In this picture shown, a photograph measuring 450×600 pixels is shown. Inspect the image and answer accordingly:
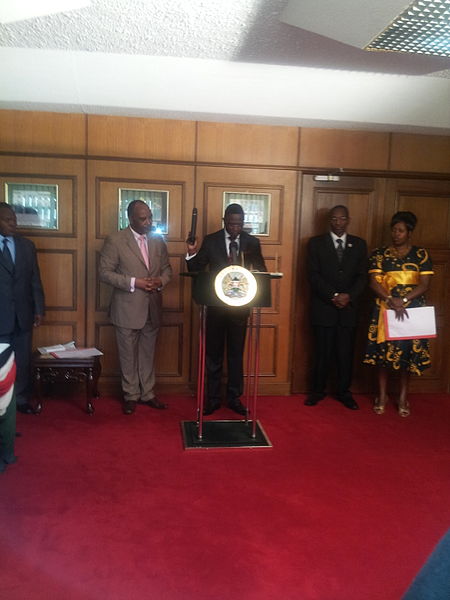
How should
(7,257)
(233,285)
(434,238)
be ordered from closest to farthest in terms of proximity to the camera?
(233,285) → (7,257) → (434,238)

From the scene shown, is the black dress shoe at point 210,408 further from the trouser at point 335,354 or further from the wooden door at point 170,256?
the trouser at point 335,354

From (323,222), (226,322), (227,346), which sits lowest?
(227,346)

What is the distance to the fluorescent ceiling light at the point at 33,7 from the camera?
2740 millimetres

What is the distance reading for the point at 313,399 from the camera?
4398mm

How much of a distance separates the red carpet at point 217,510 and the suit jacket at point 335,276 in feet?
3.00

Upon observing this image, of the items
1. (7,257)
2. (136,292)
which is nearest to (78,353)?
(136,292)

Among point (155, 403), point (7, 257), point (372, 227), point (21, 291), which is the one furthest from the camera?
point (372, 227)

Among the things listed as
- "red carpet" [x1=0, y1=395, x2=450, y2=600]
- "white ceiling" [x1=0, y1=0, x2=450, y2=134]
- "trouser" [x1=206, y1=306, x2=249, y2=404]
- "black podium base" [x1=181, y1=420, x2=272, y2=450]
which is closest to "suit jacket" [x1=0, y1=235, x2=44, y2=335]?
"red carpet" [x1=0, y1=395, x2=450, y2=600]

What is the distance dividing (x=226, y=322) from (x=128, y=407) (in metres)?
1.08

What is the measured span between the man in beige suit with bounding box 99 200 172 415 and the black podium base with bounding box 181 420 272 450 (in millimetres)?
563

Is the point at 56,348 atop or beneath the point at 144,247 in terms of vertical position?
beneath

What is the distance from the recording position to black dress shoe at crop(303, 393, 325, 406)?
4.38 meters

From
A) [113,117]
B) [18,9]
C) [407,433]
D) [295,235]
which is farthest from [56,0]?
[407,433]

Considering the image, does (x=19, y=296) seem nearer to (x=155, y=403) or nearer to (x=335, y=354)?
(x=155, y=403)
